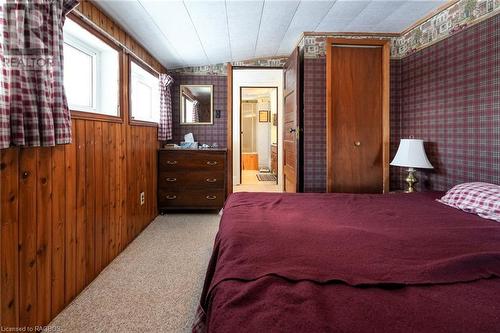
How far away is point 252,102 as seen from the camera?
9586 millimetres

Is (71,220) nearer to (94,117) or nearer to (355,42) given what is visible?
(94,117)

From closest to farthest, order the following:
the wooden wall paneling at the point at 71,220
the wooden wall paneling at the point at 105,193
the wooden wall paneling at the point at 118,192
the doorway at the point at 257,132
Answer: the wooden wall paneling at the point at 71,220 → the wooden wall paneling at the point at 105,193 → the wooden wall paneling at the point at 118,192 → the doorway at the point at 257,132

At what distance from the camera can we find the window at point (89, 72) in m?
2.19

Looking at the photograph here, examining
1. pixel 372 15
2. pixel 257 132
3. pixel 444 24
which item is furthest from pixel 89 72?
pixel 257 132

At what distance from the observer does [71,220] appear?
192 cm

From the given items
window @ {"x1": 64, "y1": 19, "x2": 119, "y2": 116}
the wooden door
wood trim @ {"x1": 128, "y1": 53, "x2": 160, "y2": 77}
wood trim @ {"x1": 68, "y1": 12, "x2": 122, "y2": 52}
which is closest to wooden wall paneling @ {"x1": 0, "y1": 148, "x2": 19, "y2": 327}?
window @ {"x1": 64, "y1": 19, "x2": 119, "y2": 116}

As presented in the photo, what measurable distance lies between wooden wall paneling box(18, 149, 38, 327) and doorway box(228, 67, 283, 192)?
162 inches

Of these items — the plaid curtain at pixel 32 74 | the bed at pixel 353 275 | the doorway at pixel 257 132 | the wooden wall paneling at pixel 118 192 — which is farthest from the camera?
the doorway at pixel 257 132

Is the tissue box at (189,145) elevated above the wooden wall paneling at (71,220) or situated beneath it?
elevated above

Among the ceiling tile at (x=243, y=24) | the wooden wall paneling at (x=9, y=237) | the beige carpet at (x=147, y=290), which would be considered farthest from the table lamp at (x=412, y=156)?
the wooden wall paneling at (x=9, y=237)

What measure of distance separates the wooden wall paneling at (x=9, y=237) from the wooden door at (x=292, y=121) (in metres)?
2.56

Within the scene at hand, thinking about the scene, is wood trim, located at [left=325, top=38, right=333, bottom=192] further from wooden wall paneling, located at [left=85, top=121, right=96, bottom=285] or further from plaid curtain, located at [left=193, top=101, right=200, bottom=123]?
wooden wall paneling, located at [left=85, top=121, right=96, bottom=285]

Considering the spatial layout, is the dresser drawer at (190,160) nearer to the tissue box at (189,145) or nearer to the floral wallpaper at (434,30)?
the tissue box at (189,145)

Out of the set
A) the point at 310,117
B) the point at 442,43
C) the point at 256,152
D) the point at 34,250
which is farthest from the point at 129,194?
the point at 256,152
